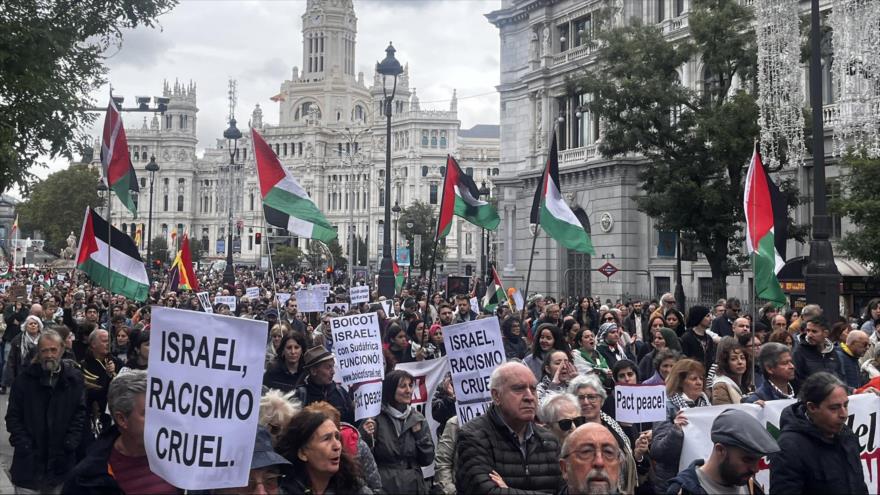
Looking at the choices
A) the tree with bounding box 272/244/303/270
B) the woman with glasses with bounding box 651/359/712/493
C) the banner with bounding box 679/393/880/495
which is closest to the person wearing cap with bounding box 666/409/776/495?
the woman with glasses with bounding box 651/359/712/493

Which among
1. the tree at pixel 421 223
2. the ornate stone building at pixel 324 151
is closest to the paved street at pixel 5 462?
the tree at pixel 421 223

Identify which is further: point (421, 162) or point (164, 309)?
point (421, 162)

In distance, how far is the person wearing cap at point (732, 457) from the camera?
14.1 ft

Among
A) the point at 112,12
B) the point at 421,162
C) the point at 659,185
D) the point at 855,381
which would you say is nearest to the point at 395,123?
the point at 421,162

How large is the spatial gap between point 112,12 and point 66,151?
8.22ft

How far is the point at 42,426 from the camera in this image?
7305 millimetres

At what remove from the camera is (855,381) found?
358 inches

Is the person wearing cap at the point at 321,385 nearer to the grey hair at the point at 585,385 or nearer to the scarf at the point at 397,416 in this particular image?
the scarf at the point at 397,416

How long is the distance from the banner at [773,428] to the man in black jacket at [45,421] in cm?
451

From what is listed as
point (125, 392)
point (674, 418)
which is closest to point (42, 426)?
point (125, 392)

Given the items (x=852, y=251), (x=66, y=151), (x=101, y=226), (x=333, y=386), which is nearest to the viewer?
(x=333, y=386)

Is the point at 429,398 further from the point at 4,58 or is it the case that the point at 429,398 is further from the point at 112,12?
the point at 112,12

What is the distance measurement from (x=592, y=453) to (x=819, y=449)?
1.50 m

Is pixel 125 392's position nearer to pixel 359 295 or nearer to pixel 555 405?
pixel 555 405
